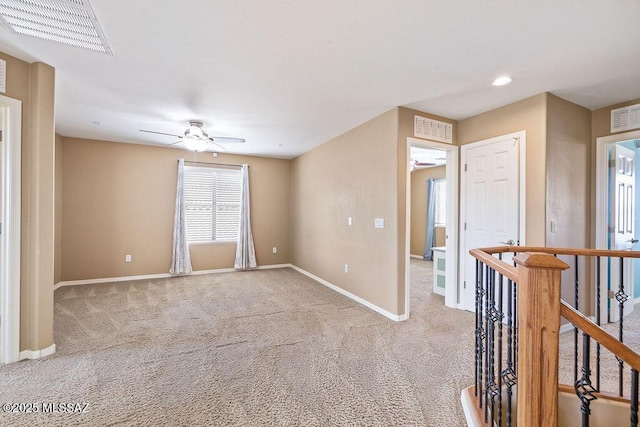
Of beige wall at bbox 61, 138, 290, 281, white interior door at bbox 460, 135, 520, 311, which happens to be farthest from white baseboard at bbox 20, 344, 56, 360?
white interior door at bbox 460, 135, 520, 311

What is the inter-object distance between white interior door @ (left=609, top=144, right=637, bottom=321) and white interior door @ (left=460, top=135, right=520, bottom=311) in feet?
4.12

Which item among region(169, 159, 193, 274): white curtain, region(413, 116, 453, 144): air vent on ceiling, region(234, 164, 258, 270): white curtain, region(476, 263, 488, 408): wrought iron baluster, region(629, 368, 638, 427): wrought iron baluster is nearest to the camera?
region(629, 368, 638, 427): wrought iron baluster

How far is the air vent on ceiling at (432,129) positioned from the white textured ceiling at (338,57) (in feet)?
0.52

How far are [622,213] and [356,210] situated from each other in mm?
3219

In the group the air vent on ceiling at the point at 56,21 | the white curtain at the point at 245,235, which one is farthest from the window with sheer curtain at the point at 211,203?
the air vent on ceiling at the point at 56,21

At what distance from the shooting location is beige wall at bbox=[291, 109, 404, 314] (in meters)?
3.53

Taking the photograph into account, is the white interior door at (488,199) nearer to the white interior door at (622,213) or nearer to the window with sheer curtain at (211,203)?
the white interior door at (622,213)

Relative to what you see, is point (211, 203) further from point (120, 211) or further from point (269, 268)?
point (269, 268)

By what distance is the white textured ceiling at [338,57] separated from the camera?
1803 millimetres

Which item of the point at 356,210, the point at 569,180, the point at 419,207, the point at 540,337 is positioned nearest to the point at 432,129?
the point at 356,210

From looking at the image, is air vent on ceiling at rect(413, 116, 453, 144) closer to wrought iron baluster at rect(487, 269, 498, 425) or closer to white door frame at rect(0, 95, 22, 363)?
wrought iron baluster at rect(487, 269, 498, 425)

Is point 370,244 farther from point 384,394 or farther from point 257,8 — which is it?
point 257,8

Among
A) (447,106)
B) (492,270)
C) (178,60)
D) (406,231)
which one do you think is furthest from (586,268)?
(178,60)

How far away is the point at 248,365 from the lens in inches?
94.1
